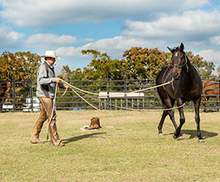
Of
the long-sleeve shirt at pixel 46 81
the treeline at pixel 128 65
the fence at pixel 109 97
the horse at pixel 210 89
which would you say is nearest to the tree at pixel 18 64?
the treeline at pixel 128 65

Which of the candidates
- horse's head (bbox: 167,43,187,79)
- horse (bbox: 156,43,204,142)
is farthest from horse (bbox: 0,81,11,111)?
horse's head (bbox: 167,43,187,79)

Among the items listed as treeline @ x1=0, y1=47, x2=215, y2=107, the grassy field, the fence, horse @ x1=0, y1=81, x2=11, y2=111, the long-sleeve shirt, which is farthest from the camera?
treeline @ x1=0, y1=47, x2=215, y2=107

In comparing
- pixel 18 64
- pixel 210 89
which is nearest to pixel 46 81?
pixel 210 89

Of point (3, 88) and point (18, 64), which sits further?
point (18, 64)

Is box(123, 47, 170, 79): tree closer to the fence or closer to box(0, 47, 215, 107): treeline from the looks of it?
box(0, 47, 215, 107): treeline

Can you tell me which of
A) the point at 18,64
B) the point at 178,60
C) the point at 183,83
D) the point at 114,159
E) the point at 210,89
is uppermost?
the point at 18,64

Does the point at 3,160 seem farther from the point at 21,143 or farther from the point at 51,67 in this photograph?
the point at 51,67

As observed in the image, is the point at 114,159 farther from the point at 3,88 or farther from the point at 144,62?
the point at 144,62

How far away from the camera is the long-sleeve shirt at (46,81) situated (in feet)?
25.1

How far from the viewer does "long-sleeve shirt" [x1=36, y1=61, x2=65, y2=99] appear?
766cm

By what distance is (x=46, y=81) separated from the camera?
7.62 m

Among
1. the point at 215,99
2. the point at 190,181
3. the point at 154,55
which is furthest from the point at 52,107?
the point at 154,55

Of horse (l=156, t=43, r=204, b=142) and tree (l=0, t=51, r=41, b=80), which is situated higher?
tree (l=0, t=51, r=41, b=80)

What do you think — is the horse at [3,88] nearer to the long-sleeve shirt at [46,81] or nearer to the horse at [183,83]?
the long-sleeve shirt at [46,81]
